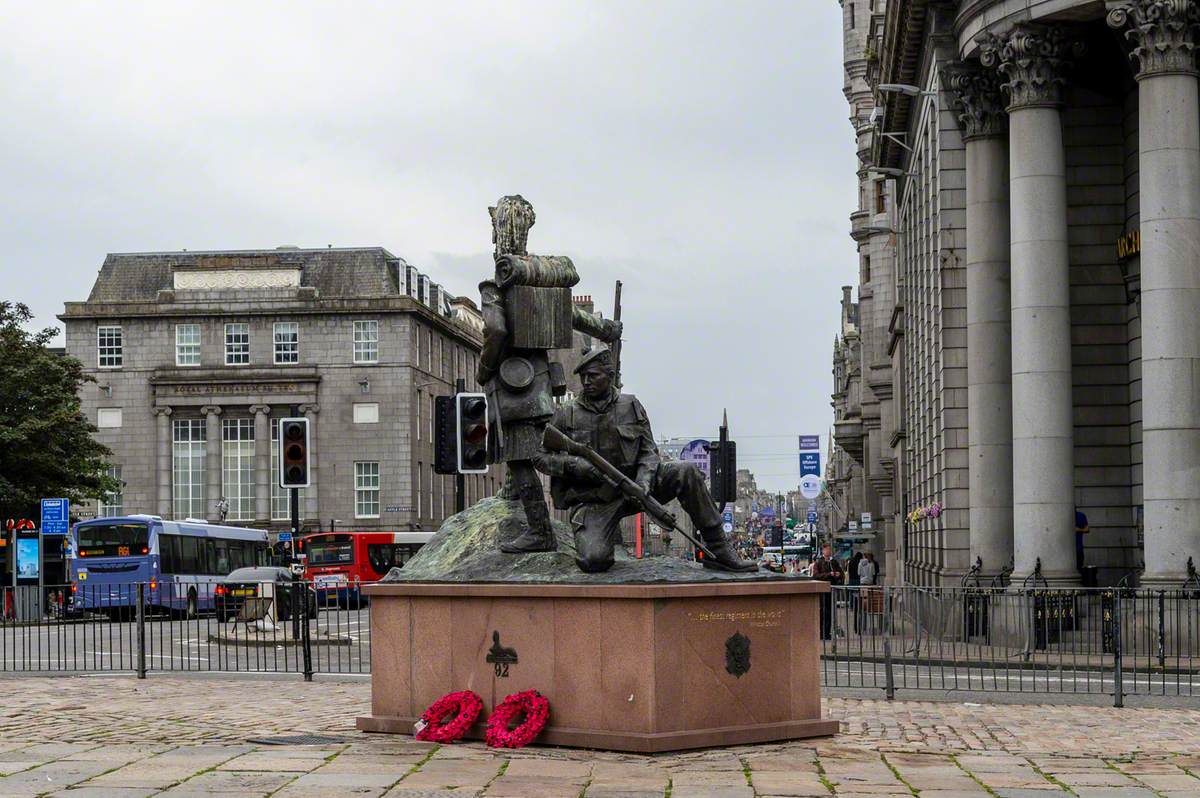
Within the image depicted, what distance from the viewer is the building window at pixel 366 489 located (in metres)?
87.8

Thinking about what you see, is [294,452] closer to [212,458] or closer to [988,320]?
[988,320]

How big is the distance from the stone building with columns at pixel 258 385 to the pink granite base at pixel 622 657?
73613mm

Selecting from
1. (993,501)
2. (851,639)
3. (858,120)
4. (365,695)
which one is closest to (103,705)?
(365,695)

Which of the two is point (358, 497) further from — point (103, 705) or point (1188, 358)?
point (103, 705)

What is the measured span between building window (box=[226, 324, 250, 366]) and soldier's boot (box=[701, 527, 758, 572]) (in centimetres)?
7845

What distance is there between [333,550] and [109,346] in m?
34.7

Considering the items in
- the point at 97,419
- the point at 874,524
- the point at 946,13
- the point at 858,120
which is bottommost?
the point at 874,524

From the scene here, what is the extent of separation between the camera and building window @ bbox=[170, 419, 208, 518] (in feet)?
292

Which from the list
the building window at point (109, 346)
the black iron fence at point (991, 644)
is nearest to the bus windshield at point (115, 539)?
the black iron fence at point (991, 644)

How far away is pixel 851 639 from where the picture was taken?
70.0 feet

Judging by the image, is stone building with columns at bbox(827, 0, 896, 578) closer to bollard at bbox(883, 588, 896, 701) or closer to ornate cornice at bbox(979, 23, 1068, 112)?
ornate cornice at bbox(979, 23, 1068, 112)

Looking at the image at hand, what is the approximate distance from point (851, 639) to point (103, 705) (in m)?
8.65

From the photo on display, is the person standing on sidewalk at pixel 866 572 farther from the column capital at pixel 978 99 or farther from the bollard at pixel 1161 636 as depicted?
the bollard at pixel 1161 636

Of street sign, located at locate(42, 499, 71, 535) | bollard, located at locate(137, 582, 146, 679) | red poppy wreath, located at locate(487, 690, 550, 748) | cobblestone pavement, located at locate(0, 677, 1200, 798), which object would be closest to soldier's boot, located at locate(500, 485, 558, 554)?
red poppy wreath, located at locate(487, 690, 550, 748)
